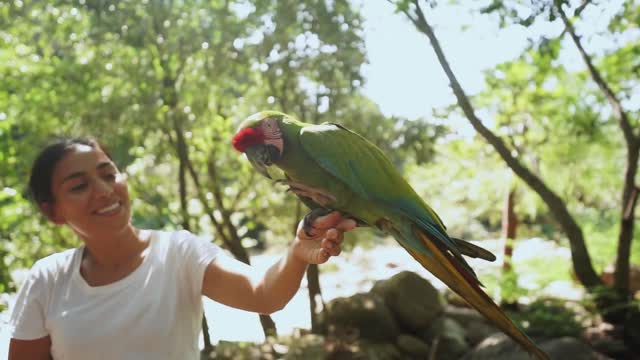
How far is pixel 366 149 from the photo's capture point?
0.79 meters

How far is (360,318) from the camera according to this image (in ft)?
11.6

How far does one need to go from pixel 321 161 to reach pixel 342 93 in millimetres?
2139

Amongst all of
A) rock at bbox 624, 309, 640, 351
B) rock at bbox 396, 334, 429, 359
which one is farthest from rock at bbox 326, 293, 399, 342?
rock at bbox 624, 309, 640, 351

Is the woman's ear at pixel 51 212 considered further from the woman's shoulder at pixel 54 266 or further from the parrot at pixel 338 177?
the parrot at pixel 338 177

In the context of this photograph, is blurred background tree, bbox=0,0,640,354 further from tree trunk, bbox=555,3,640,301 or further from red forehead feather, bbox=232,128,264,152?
red forehead feather, bbox=232,128,264,152

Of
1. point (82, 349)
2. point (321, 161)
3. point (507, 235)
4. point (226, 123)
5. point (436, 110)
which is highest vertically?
point (436, 110)

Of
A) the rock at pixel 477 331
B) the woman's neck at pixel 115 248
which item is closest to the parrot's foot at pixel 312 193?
the woman's neck at pixel 115 248

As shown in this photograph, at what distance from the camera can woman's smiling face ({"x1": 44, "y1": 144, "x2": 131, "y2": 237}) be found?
1.01 m

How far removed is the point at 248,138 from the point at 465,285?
34 cm

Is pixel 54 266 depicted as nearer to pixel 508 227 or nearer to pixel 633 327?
pixel 633 327

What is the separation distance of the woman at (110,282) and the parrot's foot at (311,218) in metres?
0.14

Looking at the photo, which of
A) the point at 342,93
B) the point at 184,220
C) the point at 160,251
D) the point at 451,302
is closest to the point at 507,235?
the point at 451,302

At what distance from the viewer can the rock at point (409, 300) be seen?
3.74m

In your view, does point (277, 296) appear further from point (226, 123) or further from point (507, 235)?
point (507, 235)
